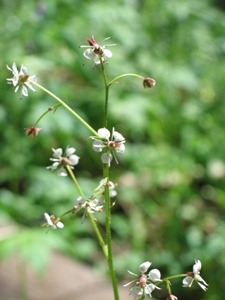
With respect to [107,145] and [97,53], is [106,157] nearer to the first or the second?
[107,145]

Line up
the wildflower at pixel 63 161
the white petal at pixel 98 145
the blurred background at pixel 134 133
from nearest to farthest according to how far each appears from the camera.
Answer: the white petal at pixel 98 145
the wildflower at pixel 63 161
the blurred background at pixel 134 133

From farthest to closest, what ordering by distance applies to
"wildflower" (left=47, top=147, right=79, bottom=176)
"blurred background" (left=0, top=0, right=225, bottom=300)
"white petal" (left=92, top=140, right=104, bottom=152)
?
"blurred background" (left=0, top=0, right=225, bottom=300) < "wildflower" (left=47, top=147, right=79, bottom=176) < "white petal" (left=92, top=140, right=104, bottom=152)

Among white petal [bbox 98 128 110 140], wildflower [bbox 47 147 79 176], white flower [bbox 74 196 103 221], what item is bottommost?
white flower [bbox 74 196 103 221]

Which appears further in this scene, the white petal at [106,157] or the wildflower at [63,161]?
the wildflower at [63,161]

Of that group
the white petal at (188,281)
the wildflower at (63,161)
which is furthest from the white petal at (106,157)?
the white petal at (188,281)

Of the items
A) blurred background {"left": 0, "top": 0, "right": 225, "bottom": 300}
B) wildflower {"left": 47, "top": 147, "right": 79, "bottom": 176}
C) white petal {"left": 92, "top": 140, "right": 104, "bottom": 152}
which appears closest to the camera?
white petal {"left": 92, "top": 140, "right": 104, "bottom": 152}

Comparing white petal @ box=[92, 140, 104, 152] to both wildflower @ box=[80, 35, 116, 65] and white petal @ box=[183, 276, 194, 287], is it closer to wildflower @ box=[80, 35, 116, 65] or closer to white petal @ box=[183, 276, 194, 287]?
wildflower @ box=[80, 35, 116, 65]

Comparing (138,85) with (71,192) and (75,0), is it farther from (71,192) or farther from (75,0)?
(71,192)

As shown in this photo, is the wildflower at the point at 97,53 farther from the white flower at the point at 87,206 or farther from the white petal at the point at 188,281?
the white petal at the point at 188,281

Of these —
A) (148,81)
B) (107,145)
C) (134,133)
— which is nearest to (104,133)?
(107,145)

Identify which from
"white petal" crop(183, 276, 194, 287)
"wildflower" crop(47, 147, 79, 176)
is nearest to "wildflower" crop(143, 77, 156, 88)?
"wildflower" crop(47, 147, 79, 176)

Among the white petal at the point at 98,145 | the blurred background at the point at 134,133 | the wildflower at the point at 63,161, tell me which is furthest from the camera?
the blurred background at the point at 134,133
